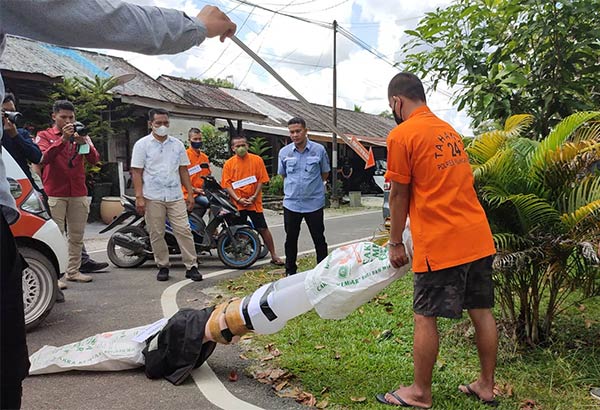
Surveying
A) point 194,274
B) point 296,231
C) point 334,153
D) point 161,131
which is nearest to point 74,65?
point 334,153

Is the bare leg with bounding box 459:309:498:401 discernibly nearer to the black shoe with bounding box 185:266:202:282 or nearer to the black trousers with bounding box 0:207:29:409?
the black trousers with bounding box 0:207:29:409

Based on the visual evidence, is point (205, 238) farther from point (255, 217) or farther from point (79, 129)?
point (79, 129)

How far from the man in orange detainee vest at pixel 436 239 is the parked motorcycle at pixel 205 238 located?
4396 millimetres

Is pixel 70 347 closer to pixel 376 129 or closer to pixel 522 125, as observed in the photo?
pixel 522 125

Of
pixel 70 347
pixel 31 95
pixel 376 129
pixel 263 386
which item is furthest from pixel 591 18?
pixel 376 129

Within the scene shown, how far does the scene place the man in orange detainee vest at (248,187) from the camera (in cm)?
741

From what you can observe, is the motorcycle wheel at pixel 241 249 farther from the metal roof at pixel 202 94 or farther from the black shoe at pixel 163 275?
the metal roof at pixel 202 94

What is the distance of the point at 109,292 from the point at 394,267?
3871 mm

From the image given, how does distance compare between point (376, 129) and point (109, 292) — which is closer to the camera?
point (109, 292)

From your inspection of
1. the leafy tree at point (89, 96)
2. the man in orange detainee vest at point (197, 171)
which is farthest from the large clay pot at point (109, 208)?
the man in orange detainee vest at point (197, 171)

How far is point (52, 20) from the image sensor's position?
4.05 ft

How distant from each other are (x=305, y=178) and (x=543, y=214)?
3.22 m

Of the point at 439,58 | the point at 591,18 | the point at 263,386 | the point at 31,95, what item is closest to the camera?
the point at 263,386

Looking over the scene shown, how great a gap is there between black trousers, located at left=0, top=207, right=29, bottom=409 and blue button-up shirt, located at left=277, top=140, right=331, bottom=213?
484 centimetres
